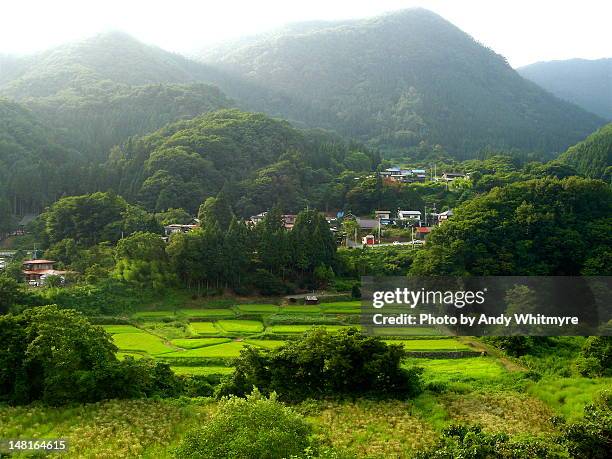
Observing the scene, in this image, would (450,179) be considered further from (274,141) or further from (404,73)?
(404,73)

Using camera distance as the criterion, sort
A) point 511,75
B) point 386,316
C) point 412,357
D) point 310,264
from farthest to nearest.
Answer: point 511,75 → point 310,264 → point 386,316 → point 412,357

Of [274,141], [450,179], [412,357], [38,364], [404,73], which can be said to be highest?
[404,73]

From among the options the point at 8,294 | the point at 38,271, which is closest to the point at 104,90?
the point at 38,271

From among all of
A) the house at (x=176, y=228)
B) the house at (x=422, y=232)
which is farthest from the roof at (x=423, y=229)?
the house at (x=176, y=228)

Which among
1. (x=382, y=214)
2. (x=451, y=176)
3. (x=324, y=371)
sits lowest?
(x=324, y=371)

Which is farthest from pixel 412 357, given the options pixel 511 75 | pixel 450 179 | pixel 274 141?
→ pixel 511 75

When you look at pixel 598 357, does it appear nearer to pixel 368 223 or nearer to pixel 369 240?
pixel 369 240

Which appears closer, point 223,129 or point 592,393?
point 592,393

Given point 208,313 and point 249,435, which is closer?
point 249,435
